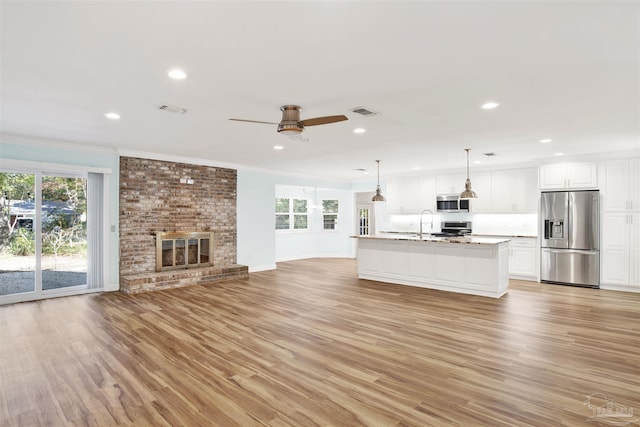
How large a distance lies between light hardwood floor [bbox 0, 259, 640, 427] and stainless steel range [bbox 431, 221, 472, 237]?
3.17 metres

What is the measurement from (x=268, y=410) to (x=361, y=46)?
8.79 feet

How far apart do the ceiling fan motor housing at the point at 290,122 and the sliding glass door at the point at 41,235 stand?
472 centimetres

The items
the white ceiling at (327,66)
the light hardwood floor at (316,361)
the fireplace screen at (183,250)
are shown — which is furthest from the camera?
the fireplace screen at (183,250)

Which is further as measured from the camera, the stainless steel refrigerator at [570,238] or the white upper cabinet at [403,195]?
the white upper cabinet at [403,195]

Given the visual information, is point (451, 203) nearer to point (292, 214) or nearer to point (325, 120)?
point (292, 214)

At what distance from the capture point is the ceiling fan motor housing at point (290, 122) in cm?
353

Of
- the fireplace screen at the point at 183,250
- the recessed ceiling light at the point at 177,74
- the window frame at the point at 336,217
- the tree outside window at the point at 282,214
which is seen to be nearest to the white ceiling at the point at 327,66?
the recessed ceiling light at the point at 177,74

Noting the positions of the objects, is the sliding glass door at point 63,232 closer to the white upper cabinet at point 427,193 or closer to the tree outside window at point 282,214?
the tree outside window at point 282,214

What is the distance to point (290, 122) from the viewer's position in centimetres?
354

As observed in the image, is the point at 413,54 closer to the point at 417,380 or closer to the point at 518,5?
the point at 518,5

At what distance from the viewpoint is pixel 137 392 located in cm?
274

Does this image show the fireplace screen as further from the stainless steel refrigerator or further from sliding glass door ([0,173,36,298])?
the stainless steel refrigerator

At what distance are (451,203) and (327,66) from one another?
692 centimetres

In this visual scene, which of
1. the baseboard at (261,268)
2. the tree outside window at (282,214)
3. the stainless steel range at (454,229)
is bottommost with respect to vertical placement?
the baseboard at (261,268)
